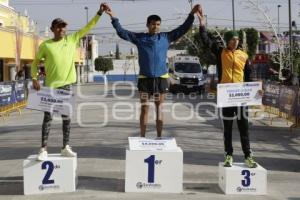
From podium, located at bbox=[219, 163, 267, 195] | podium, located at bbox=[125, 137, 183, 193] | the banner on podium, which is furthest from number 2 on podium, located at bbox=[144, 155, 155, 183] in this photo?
podium, located at bbox=[219, 163, 267, 195]

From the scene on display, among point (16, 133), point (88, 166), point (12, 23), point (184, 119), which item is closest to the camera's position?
point (88, 166)

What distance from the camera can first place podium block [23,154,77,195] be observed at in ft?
23.7

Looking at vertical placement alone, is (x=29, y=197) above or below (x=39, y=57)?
below

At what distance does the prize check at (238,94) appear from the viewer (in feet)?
24.9

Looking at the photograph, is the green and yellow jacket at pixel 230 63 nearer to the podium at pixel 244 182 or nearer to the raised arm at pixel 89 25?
the podium at pixel 244 182

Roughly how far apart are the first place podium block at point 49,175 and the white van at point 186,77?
28953 millimetres

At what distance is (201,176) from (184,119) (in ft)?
32.4

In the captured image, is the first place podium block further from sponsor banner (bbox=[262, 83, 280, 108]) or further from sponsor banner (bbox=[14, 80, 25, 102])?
sponsor banner (bbox=[14, 80, 25, 102])

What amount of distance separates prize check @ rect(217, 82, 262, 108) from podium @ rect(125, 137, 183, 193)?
3.15 feet

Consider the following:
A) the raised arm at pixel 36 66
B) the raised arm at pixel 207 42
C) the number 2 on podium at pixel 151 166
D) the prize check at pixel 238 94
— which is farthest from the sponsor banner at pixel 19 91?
the number 2 on podium at pixel 151 166

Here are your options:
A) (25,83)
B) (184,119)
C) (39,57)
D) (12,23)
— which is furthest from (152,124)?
(12,23)

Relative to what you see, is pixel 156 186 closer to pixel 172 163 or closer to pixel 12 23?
pixel 172 163

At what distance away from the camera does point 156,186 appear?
7223 mm

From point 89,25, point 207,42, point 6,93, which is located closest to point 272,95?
point 6,93
